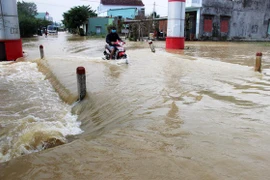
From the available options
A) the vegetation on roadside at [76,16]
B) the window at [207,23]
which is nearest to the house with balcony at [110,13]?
the vegetation on roadside at [76,16]

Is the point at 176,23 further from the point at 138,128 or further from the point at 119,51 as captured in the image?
the point at 138,128

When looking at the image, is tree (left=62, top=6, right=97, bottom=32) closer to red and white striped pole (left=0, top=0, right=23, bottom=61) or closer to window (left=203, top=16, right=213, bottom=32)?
window (left=203, top=16, right=213, bottom=32)

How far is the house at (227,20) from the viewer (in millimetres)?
26027

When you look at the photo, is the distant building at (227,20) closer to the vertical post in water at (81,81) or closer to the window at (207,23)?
the window at (207,23)

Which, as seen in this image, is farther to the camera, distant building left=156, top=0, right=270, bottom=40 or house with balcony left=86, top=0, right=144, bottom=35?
house with balcony left=86, top=0, right=144, bottom=35

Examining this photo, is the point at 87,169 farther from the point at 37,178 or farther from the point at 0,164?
the point at 0,164

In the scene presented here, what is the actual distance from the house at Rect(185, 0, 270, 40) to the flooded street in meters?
19.4

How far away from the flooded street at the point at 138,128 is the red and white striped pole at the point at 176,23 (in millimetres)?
9648

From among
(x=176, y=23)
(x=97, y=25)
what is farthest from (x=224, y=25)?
Answer: (x=97, y=25)

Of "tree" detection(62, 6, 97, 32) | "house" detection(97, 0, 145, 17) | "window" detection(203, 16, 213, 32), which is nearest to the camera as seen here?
"window" detection(203, 16, 213, 32)

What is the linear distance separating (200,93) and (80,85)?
2.83 m

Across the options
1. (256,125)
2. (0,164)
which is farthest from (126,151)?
(256,125)

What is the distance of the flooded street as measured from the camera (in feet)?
9.86

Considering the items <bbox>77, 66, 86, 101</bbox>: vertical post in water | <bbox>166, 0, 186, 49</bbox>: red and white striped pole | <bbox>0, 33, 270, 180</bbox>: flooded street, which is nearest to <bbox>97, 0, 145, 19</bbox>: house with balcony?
<bbox>166, 0, 186, 49</bbox>: red and white striped pole
